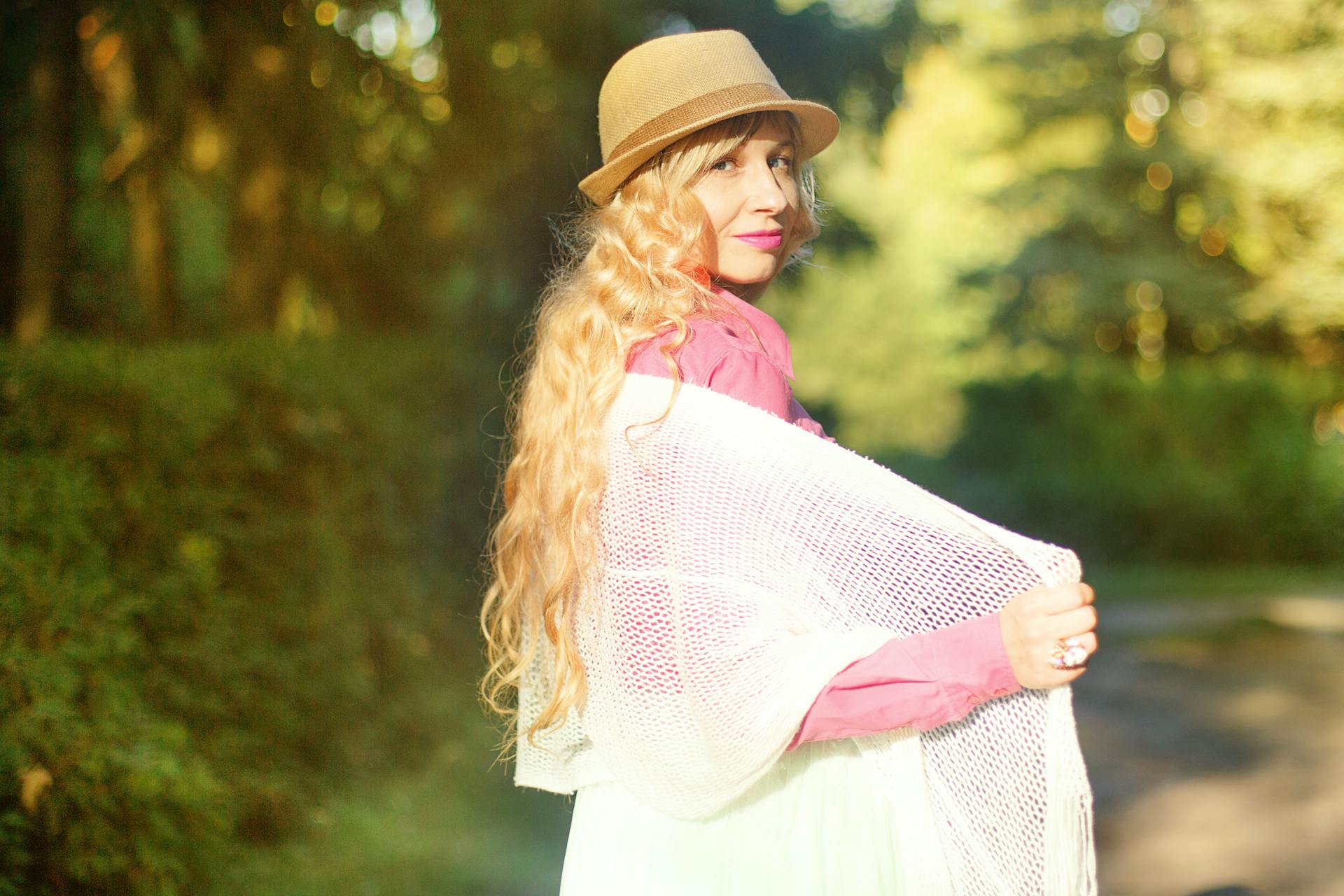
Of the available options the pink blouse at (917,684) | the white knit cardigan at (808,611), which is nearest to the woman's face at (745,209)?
the white knit cardigan at (808,611)

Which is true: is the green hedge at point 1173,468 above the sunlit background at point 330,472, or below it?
above

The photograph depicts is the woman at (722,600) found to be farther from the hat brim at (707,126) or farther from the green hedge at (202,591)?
the green hedge at (202,591)

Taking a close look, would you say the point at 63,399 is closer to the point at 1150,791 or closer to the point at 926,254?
the point at 1150,791

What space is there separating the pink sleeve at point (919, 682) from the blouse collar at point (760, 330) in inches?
19.6

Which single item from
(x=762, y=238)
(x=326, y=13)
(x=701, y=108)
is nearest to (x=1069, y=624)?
(x=762, y=238)

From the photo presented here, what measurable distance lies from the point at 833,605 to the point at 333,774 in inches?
166

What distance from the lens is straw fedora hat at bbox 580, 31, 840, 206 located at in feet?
6.21

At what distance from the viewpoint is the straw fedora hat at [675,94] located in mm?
Answer: 1894

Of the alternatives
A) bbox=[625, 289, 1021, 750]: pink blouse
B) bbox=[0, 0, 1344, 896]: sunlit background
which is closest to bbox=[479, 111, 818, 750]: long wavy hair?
bbox=[625, 289, 1021, 750]: pink blouse

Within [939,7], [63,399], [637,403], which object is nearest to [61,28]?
[63,399]

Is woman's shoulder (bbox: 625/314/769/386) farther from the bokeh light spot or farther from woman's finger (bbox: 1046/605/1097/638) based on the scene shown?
the bokeh light spot

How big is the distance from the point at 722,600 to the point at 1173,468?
14.4 m

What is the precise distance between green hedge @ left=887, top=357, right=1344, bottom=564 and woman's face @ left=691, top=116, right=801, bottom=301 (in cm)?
1320

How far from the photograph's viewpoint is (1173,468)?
1466 centimetres
